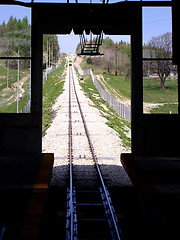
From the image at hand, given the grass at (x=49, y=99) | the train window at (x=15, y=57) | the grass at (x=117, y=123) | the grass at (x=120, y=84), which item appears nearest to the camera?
the train window at (x=15, y=57)

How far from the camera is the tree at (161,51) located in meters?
9.59

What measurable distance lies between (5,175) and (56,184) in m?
2.23

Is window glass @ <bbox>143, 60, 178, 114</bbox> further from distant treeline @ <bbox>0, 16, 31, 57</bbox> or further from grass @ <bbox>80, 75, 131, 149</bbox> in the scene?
grass @ <bbox>80, 75, 131, 149</bbox>

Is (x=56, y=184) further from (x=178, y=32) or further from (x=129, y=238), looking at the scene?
(x=178, y=32)

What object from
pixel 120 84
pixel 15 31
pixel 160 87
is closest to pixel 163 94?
pixel 160 87

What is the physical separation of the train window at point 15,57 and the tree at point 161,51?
4.33m

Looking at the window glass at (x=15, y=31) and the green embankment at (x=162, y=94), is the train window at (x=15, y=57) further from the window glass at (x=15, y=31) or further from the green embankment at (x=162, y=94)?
the green embankment at (x=162, y=94)

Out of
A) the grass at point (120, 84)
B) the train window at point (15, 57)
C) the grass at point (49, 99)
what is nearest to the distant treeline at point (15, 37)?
the train window at point (15, 57)

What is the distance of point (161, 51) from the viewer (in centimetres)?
970

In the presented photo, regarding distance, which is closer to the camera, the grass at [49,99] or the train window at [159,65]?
the train window at [159,65]

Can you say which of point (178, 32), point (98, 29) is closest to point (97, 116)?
point (98, 29)

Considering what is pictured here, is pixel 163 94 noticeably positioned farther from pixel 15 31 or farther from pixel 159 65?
pixel 15 31

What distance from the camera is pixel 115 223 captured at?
5930 millimetres

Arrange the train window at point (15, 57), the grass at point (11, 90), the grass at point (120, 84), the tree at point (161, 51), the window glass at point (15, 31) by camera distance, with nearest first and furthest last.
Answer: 1. the window glass at point (15, 31)
2. the train window at point (15, 57)
3. the grass at point (11, 90)
4. the tree at point (161, 51)
5. the grass at point (120, 84)
